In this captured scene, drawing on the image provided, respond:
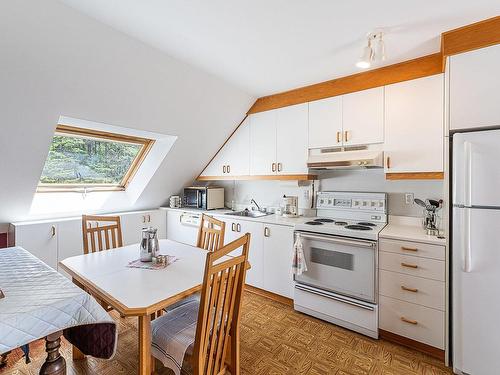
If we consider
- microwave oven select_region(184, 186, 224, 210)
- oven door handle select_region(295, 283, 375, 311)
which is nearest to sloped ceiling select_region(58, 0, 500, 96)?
microwave oven select_region(184, 186, 224, 210)

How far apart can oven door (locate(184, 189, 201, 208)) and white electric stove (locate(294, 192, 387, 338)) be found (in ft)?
6.08

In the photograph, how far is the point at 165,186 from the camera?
382 cm

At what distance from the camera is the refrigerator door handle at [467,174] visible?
1.67 m

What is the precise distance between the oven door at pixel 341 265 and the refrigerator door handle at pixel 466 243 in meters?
0.59

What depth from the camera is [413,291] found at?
201 centimetres

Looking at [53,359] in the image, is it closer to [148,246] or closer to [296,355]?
[148,246]

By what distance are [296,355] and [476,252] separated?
1.47m

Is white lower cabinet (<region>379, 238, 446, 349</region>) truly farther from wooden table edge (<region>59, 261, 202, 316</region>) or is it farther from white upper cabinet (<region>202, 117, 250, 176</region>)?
white upper cabinet (<region>202, 117, 250, 176</region>)

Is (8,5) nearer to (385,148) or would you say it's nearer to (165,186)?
(165,186)

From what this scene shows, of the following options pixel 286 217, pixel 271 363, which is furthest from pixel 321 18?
pixel 271 363

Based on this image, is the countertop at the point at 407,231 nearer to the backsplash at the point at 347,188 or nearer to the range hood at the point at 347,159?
the backsplash at the point at 347,188

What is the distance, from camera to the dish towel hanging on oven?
251 centimetres

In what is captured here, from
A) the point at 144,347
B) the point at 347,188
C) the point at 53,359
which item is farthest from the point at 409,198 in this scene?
the point at 53,359

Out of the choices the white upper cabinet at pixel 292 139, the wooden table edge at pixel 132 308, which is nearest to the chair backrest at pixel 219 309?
the wooden table edge at pixel 132 308
